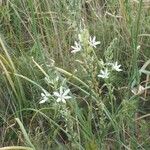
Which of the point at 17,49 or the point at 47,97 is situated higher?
the point at 47,97

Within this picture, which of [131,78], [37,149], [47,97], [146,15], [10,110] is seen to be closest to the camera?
[47,97]

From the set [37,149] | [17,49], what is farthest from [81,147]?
[17,49]

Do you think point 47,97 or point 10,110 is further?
point 10,110

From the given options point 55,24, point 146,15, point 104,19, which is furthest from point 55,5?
point 146,15

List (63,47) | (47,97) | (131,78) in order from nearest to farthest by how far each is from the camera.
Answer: (47,97), (131,78), (63,47)

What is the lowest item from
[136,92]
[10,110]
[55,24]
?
[10,110]

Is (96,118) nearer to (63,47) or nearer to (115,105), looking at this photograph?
(115,105)
